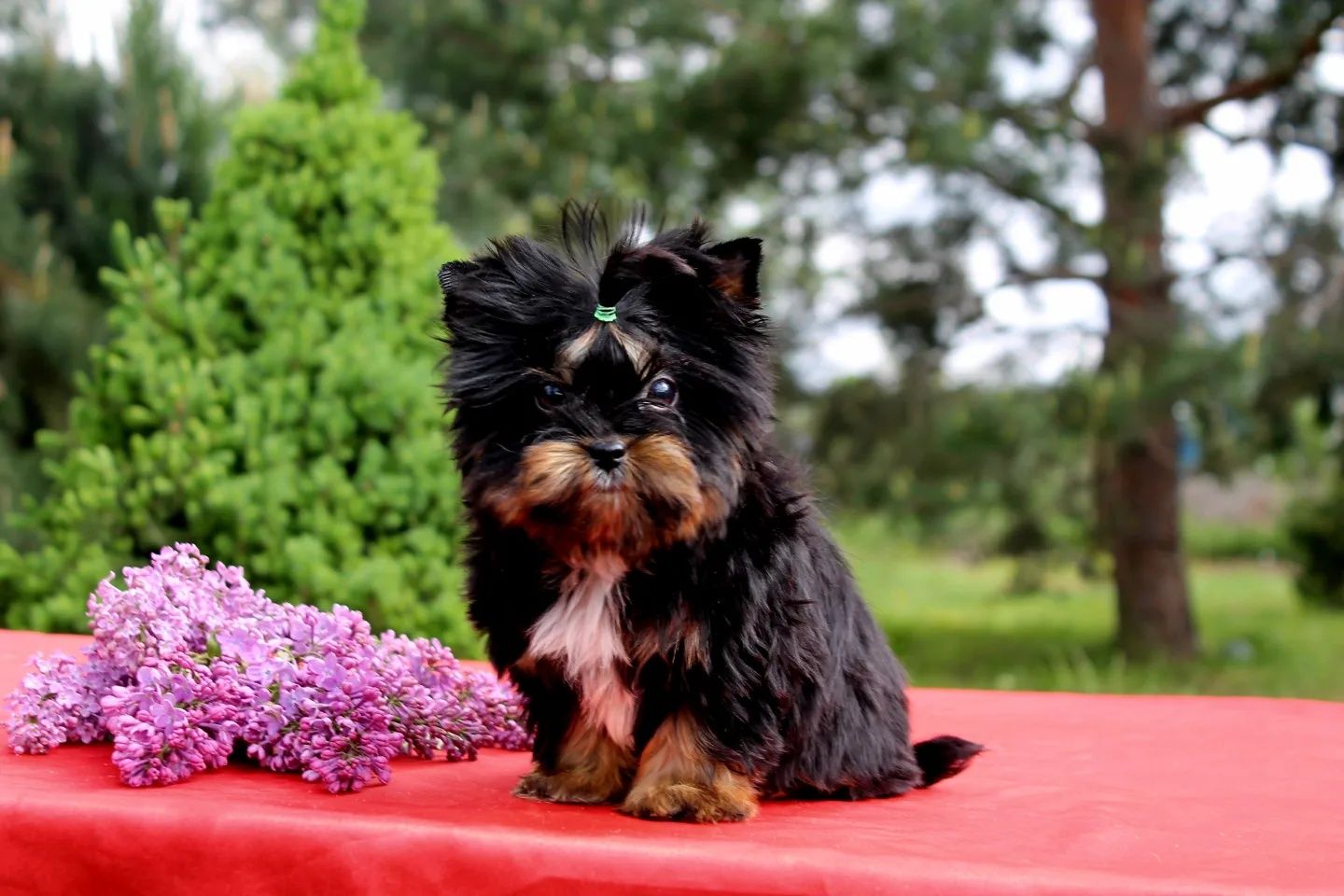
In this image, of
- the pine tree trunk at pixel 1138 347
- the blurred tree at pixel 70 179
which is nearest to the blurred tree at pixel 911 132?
the pine tree trunk at pixel 1138 347

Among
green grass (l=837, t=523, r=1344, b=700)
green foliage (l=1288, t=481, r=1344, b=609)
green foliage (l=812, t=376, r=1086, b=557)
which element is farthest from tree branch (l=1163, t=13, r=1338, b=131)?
green foliage (l=1288, t=481, r=1344, b=609)

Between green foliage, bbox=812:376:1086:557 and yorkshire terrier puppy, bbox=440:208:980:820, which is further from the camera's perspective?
green foliage, bbox=812:376:1086:557

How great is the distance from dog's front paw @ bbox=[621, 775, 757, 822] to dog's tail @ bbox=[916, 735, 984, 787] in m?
0.75

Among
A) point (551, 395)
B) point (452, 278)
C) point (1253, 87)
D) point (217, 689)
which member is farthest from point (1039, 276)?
point (217, 689)

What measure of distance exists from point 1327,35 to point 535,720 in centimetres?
865

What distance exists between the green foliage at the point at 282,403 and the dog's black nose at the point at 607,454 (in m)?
2.30

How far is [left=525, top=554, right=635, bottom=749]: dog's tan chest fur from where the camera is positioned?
8.48 ft

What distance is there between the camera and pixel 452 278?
2.73m

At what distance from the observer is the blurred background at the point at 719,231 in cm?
486

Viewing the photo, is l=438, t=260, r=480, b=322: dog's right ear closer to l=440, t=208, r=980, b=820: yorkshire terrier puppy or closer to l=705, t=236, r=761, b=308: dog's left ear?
l=440, t=208, r=980, b=820: yorkshire terrier puppy

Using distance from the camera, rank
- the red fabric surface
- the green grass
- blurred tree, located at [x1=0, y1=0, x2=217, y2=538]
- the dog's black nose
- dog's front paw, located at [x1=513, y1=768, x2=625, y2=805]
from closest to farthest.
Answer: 1. the red fabric surface
2. the dog's black nose
3. dog's front paw, located at [x1=513, y1=768, x2=625, y2=805]
4. blurred tree, located at [x1=0, y1=0, x2=217, y2=538]
5. the green grass

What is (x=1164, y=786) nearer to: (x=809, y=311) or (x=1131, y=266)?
(x=1131, y=266)

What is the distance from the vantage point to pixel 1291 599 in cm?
1538

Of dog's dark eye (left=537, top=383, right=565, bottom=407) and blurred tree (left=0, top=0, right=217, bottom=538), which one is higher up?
blurred tree (left=0, top=0, right=217, bottom=538)
